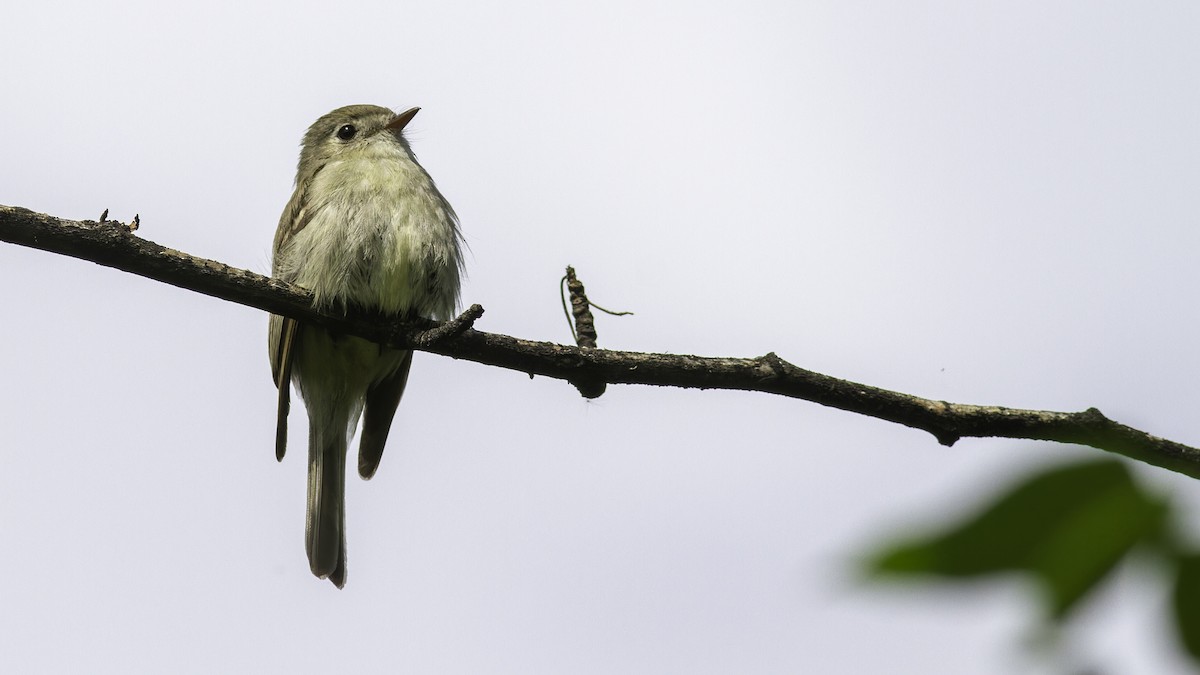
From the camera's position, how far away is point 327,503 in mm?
7035

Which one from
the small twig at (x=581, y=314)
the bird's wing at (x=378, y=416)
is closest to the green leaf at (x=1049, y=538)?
the small twig at (x=581, y=314)

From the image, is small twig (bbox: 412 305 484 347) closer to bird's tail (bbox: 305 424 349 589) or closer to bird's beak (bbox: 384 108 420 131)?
bird's tail (bbox: 305 424 349 589)

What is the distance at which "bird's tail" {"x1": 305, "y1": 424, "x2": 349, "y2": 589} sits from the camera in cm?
691

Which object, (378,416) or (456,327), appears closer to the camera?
(456,327)

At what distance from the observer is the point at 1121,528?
0.74 metres

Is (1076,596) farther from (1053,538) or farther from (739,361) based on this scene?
(739,361)

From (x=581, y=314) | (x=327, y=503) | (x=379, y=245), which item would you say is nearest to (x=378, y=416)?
(x=327, y=503)

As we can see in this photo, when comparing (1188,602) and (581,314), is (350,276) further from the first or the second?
(1188,602)

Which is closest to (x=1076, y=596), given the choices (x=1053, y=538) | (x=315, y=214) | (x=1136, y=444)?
(x=1053, y=538)

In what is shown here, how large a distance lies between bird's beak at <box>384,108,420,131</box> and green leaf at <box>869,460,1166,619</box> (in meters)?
7.09

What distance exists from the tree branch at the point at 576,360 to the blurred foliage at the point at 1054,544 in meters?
2.65

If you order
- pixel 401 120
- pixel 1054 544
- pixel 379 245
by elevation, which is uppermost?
pixel 401 120

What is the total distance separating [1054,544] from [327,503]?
261 inches

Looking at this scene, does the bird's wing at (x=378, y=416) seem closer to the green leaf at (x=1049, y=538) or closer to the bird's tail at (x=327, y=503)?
the bird's tail at (x=327, y=503)
